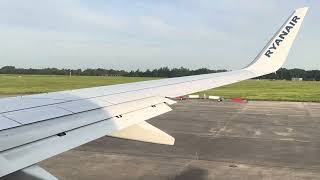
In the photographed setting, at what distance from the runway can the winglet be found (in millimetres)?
2978

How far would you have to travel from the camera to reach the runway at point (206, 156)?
970cm

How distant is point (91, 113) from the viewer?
4.76m

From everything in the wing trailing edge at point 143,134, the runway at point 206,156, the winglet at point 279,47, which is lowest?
the runway at point 206,156

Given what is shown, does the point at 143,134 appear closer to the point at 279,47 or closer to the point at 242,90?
the point at 279,47

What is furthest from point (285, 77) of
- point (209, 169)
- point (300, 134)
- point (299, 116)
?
point (209, 169)

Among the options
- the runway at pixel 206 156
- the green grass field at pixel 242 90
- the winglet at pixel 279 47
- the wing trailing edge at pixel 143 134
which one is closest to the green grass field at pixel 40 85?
the green grass field at pixel 242 90

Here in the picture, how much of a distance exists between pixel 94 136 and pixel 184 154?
7981 millimetres

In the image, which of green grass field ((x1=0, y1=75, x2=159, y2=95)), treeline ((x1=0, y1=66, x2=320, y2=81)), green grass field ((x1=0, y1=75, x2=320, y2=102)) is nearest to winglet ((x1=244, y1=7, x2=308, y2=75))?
green grass field ((x1=0, y1=75, x2=320, y2=102))

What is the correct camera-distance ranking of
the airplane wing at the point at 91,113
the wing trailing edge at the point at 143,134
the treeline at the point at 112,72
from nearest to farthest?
the airplane wing at the point at 91,113 < the wing trailing edge at the point at 143,134 < the treeline at the point at 112,72

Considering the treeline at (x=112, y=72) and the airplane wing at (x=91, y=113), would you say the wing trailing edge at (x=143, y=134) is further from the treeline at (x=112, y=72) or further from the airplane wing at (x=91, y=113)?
the treeline at (x=112, y=72)

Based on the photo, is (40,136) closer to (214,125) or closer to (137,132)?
(137,132)

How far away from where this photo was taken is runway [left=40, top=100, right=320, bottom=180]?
9.70m

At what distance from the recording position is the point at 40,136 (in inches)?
145

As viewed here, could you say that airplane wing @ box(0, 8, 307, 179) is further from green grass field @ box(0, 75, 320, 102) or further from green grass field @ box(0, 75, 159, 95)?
green grass field @ box(0, 75, 159, 95)
